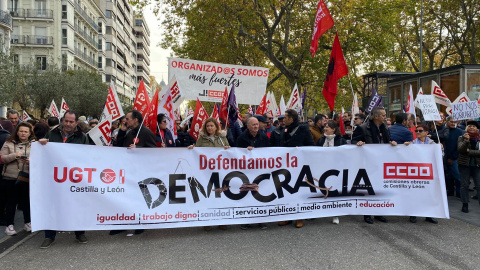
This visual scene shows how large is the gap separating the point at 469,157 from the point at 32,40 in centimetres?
5184

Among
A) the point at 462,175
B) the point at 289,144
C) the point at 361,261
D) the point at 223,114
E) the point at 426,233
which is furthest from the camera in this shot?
the point at 223,114

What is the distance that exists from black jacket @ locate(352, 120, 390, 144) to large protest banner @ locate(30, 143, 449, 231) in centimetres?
40

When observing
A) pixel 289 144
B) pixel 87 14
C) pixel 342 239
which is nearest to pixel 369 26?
pixel 289 144

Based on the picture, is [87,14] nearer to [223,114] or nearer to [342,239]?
[223,114]

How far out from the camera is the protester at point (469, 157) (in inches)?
287

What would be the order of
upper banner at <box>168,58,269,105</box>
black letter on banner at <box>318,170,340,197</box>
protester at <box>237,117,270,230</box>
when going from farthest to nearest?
1. upper banner at <box>168,58,269,105</box>
2. protester at <box>237,117,270,230</box>
3. black letter on banner at <box>318,170,340,197</box>

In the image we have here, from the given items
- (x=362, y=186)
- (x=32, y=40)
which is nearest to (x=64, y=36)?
(x=32, y=40)

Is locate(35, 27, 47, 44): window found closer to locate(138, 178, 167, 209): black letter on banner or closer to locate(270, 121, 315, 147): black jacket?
locate(270, 121, 315, 147): black jacket

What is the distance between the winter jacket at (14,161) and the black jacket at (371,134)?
5167mm

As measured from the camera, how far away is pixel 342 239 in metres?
5.63

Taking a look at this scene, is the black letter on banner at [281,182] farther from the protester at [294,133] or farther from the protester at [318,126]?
the protester at [318,126]

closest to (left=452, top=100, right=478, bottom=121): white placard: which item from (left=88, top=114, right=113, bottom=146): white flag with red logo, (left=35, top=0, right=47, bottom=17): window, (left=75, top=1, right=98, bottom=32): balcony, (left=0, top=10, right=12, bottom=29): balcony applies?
(left=88, top=114, right=113, bottom=146): white flag with red logo

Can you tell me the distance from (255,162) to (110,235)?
2368 millimetres

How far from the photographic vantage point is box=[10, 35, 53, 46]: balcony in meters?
48.7
